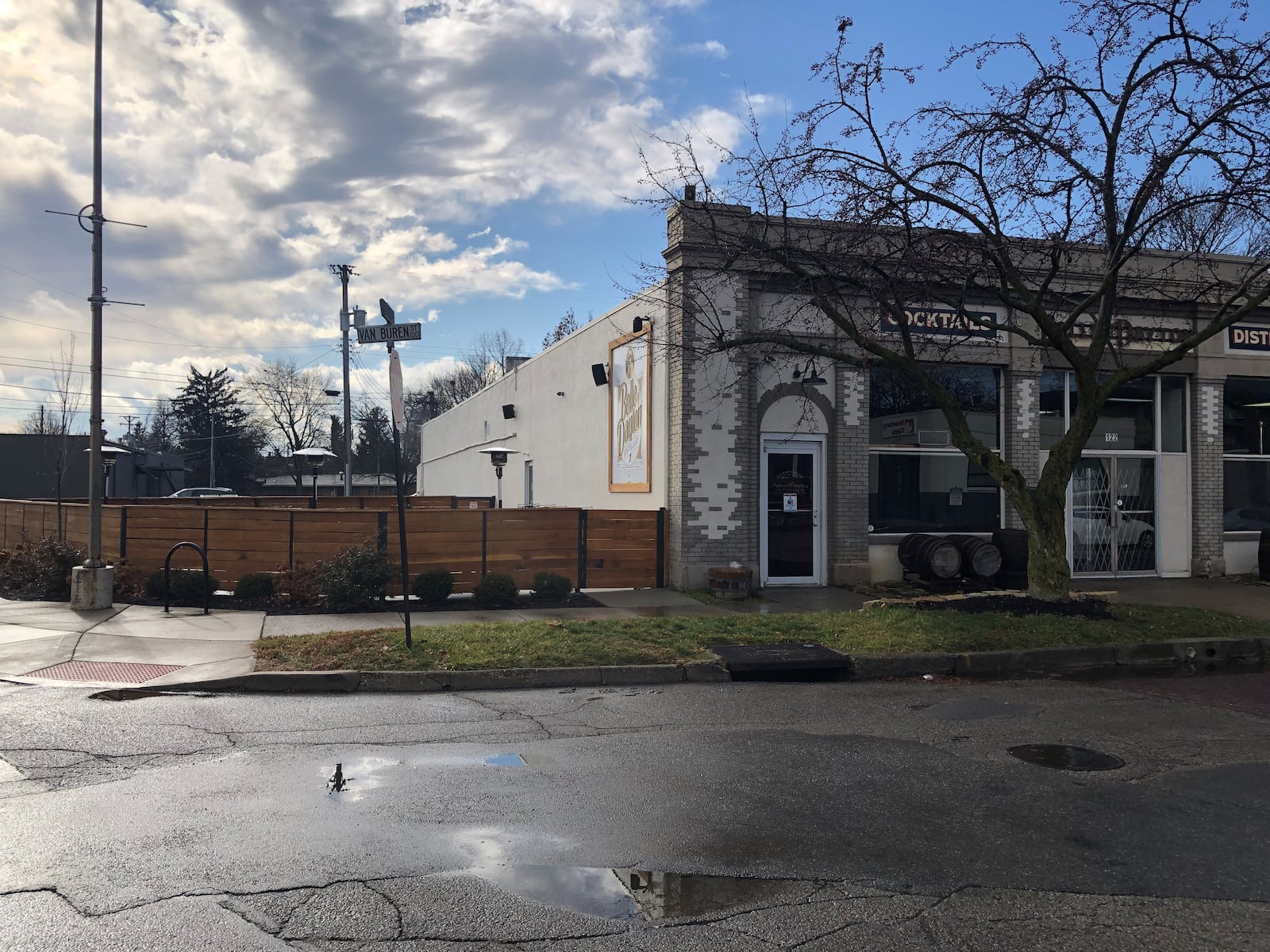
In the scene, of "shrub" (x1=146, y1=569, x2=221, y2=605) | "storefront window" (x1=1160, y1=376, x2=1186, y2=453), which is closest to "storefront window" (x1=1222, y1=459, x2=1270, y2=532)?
"storefront window" (x1=1160, y1=376, x2=1186, y2=453)

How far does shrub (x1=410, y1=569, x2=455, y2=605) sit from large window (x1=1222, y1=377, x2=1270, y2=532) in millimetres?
14615

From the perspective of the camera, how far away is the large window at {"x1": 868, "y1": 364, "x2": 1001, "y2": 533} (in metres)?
16.2

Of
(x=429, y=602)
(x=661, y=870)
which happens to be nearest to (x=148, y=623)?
(x=429, y=602)

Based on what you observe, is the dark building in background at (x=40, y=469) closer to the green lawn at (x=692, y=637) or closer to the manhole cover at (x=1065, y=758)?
the green lawn at (x=692, y=637)

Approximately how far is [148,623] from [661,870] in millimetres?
9618

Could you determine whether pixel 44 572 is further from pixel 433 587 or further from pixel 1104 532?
pixel 1104 532

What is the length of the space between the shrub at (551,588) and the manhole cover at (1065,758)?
8.27 metres

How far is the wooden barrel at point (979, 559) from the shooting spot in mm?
14938

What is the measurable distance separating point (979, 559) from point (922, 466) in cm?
215

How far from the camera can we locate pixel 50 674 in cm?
911

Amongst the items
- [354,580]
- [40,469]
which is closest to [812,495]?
[354,580]

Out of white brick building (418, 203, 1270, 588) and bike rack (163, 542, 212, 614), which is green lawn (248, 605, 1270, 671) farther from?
white brick building (418, 203, 1270, 588)

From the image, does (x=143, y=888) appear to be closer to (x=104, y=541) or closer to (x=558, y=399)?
(x=104, y=541)

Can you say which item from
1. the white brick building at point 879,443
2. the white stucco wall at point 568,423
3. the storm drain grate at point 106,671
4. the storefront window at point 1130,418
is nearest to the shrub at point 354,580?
the storm drain grate at point 106,671
